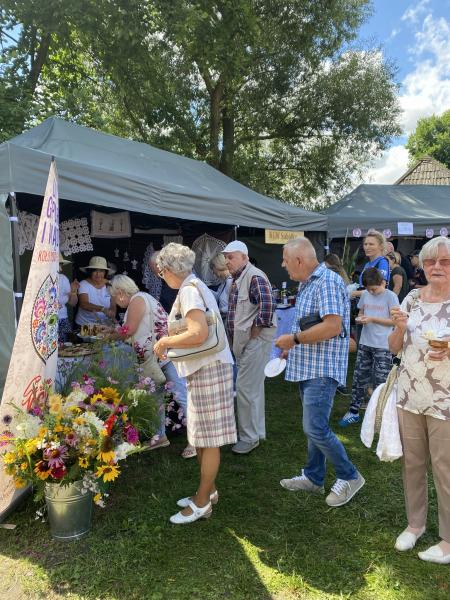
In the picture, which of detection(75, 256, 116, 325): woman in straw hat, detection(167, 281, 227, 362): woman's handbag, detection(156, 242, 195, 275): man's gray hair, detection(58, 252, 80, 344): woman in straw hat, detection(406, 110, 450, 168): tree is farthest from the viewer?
detection(406, 110, 450, 168): tree

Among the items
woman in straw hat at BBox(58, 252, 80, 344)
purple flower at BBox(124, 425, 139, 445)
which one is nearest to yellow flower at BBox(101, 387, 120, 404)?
purple flower at BBox(124, 425, 139, 445)

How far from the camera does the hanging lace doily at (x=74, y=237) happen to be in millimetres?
5582

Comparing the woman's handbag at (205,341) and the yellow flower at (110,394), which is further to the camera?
the yellow flower at (110,394)

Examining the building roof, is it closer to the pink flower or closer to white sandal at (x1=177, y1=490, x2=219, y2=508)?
white sandal at (x1=177, y1=490, x2=219, y2=508)

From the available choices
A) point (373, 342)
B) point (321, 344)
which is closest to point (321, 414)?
point (321, 344)

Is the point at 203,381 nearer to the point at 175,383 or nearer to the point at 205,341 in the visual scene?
the point at 205,341

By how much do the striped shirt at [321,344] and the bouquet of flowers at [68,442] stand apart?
1041mm

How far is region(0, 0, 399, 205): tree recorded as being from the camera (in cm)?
768

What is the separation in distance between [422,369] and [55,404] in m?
1.92

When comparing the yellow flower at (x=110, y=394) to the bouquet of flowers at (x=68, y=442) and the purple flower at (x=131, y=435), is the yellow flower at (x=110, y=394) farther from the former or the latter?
the purple flower at (x=131, y=435)

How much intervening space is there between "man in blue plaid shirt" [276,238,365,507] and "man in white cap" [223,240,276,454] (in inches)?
33.8

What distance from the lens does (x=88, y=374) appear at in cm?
283

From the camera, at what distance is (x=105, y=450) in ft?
7.66

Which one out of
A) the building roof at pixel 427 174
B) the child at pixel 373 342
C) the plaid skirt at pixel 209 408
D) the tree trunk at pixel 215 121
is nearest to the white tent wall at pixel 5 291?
the plaid skirt at pixel 209 408
